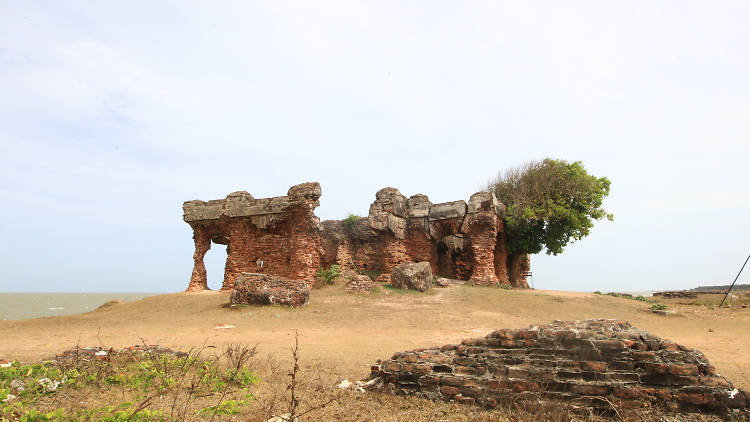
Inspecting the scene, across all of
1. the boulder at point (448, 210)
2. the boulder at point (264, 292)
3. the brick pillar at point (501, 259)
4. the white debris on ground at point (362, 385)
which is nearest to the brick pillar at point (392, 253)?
the boulder at point (448, 210)

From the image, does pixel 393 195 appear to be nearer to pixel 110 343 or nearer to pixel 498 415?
pixel 110 343

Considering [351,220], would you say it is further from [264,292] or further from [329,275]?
[264,292]

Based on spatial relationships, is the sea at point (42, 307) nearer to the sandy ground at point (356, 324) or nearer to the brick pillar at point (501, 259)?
the sandy ground at point (356, 324)

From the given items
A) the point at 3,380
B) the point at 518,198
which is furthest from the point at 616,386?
the point at 518,198

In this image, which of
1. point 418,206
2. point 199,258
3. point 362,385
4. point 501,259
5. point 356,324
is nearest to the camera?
point 362,385

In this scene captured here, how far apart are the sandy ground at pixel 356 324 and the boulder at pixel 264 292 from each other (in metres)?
0.32

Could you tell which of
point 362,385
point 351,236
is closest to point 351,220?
point 351,236

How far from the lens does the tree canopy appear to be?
2050cm

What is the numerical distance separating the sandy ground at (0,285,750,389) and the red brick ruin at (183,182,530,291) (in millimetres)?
2596

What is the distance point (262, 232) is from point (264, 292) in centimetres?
629

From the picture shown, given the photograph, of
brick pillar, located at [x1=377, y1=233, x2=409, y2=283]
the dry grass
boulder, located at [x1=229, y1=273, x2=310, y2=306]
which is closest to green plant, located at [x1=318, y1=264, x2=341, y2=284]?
the dry grass

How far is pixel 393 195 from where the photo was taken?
20094mm

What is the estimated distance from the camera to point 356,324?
10883 millimetres

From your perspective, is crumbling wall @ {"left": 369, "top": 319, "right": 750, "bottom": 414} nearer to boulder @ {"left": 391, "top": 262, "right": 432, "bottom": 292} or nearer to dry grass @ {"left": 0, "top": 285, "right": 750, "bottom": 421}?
dry grass @ {"left": 0, "top": 285, "right": 750, "bottom": 421}
